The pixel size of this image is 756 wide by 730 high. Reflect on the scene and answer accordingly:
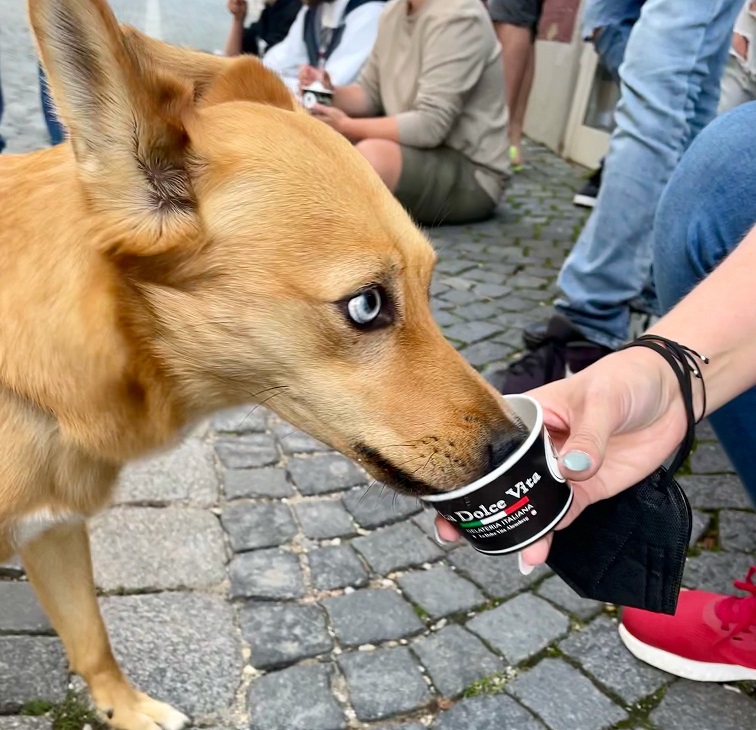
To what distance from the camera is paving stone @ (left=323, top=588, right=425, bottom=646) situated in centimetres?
235

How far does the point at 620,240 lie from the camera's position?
3.51m

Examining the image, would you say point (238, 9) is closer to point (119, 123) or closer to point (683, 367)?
point (119, 123)

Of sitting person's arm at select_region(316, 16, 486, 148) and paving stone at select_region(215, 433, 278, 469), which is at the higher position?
sitting person's arm at select_region(316, 16, 486, 148)

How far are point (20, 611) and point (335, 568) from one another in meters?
1.01

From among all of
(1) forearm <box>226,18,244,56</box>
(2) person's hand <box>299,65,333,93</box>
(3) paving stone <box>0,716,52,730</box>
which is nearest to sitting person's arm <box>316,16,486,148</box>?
(2) person's hand <box>299,65,333,93</box>

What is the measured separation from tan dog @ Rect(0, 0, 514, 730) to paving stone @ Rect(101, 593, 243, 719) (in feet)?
2.28

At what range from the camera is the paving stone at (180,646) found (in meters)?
2.16

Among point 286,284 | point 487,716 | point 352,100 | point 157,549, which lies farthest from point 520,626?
point 352,100

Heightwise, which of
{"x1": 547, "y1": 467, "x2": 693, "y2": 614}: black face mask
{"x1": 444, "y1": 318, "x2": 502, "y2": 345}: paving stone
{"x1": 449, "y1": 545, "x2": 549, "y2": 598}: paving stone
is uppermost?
{"x1": 547, "y1": 467, "x2": 693, "y2": 614}: black face mask

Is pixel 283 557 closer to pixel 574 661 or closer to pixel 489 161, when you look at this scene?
pixel 574 661

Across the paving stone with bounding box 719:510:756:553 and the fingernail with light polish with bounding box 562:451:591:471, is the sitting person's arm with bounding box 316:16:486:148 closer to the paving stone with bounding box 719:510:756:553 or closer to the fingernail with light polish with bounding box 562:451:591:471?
the paving stone with bounding box 719:510:756:553

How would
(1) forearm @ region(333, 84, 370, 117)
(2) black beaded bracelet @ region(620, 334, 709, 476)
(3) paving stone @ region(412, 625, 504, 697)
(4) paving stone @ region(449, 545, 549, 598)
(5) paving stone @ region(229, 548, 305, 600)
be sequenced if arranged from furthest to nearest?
(1) forearm @ region(333, 84, 370, 117) < (4) paving stone @ region(449, 545, 549, 598) < (5) paving stone @ region(229, 548, 305, 600) < (3) paving stone @ region(412, 625, 504, 697) < (2) black beaded bracelet @ region(620, 334, 709, 476)

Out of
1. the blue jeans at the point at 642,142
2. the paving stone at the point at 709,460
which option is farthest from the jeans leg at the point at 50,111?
the paving stone at the point at 709,460

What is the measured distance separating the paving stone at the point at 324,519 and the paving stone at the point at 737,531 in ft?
4.59
